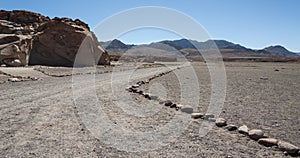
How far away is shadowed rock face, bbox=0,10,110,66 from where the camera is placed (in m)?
31.8

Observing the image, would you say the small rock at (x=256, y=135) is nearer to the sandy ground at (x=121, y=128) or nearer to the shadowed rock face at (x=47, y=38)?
the sandy ground at (x=121, y=128)

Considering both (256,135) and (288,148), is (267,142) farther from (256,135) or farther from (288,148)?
(288,148)

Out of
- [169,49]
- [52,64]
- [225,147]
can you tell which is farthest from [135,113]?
[169,49]

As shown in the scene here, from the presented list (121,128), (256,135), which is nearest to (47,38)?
(121,128)

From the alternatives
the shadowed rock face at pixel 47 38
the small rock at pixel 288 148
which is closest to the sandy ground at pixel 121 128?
the small rock at pixel 288 148

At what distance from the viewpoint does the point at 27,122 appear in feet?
22.0

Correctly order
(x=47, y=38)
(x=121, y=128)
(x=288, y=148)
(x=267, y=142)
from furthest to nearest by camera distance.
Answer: (x=47, y=38)
(x=121, y=128)
(x=267, y=142)
(x=288, y=148)

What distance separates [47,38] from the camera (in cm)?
3428

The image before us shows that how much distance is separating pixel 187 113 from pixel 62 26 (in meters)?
31.4

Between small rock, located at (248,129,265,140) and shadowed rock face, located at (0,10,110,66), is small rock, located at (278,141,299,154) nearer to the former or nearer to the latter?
small rock, located at (248,129,265,140)

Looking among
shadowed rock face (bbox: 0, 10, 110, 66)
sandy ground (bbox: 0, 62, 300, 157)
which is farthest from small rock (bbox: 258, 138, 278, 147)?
shadowed rock face (bbox: 0, 10, 110, 66)

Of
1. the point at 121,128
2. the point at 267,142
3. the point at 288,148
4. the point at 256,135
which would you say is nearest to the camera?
the point at 288,148

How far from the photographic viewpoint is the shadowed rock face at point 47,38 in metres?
31.8

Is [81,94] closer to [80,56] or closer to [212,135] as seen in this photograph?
[212,135]
